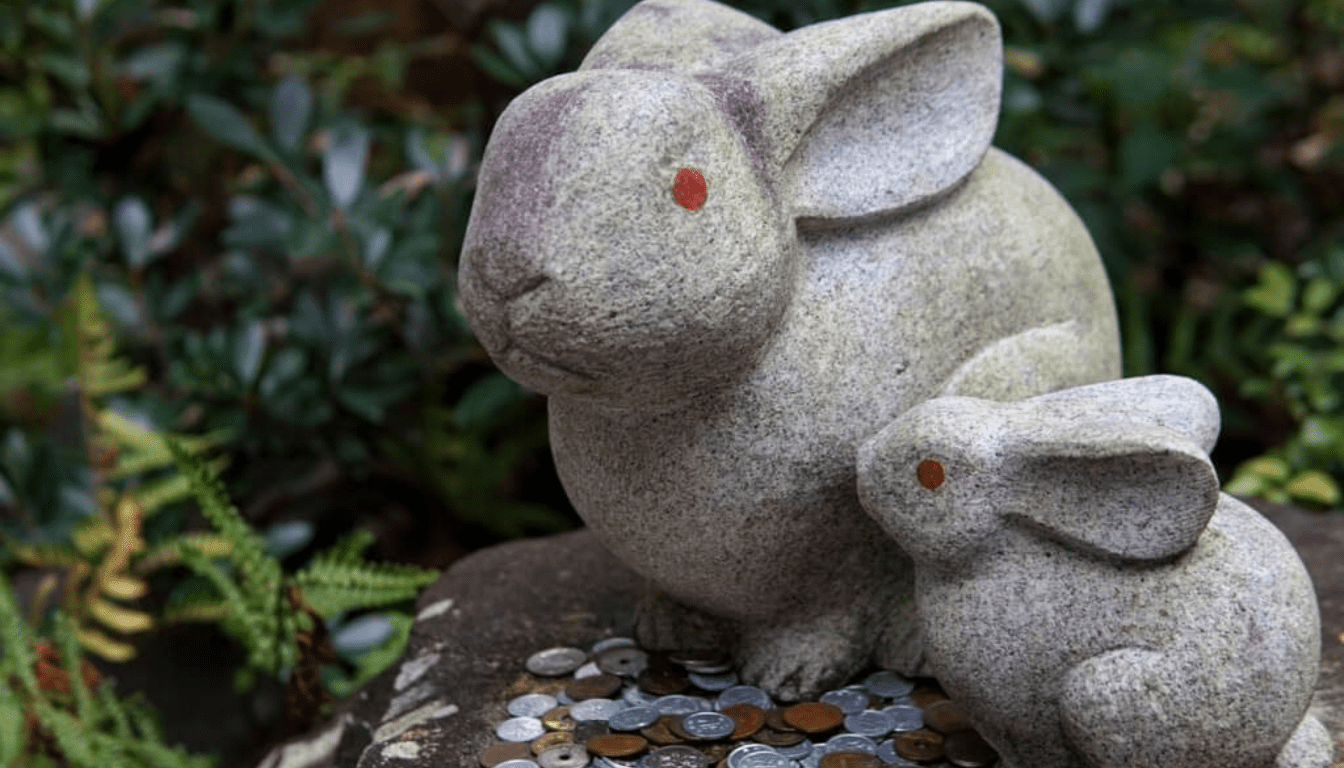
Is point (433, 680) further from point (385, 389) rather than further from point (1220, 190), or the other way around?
point (1220, 190)

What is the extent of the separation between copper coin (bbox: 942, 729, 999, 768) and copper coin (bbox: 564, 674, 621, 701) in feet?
2.07

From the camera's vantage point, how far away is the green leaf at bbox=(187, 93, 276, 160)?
3.66 meters

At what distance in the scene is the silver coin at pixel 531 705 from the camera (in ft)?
8.11

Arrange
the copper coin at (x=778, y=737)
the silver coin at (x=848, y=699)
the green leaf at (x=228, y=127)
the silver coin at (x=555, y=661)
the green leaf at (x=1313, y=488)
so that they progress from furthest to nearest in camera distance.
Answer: the green leaf at (x=228, y=127) → the green leaf at (x=1313, y=488) → the silver coin at (x=555, y=661) → the silver coin at (x=848, y=699) → the copper coin at (x=778, y=737)

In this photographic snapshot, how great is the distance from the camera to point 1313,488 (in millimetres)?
3369

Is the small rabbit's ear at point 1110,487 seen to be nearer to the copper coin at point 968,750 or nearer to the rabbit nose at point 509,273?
the copper coin at point 968,750

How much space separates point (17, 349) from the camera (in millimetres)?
5309

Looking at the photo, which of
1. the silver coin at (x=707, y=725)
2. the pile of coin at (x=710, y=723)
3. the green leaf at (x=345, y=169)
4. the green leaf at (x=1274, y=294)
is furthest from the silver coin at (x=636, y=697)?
the green leaf at (x=1274, y=294)

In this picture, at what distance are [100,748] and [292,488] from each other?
112cm

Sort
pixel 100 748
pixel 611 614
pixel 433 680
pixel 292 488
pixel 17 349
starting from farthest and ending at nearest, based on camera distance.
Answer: pixel 17 349, pixel 292 488, pixel 100 748, pixel 611 614, pixel 433 680

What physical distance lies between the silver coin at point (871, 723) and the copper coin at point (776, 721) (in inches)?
4.2

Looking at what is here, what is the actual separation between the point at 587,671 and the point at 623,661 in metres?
0.07

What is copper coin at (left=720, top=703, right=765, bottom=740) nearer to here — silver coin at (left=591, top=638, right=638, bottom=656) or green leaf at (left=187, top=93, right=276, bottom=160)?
silver coin at (left=591, top=638, right=638, bottom=656)

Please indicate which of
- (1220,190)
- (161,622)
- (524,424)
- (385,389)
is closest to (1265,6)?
(1220,190)
